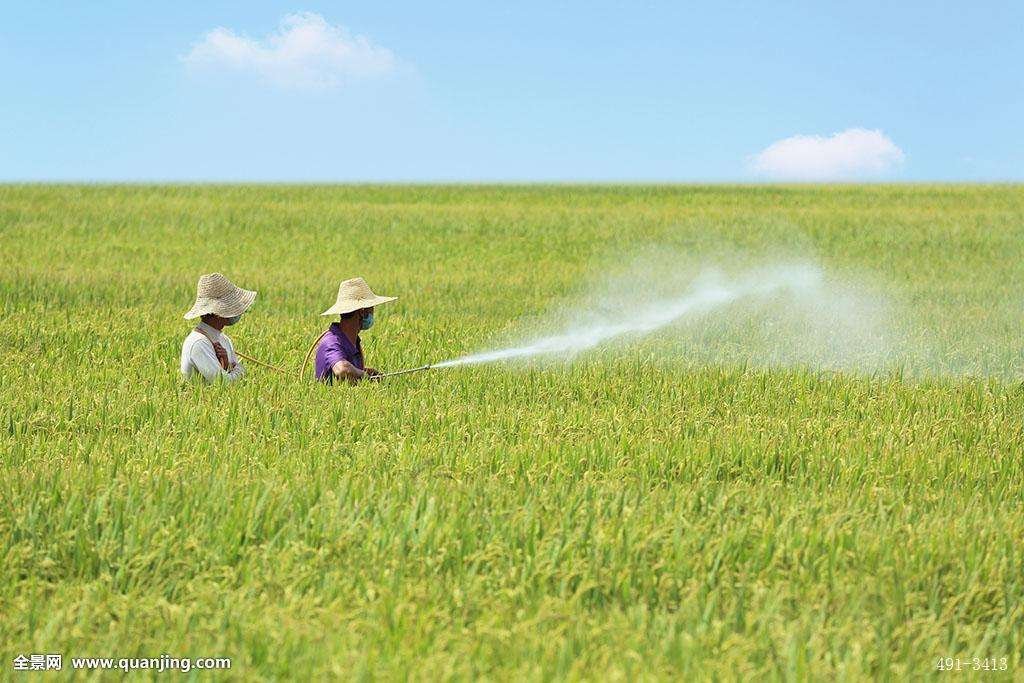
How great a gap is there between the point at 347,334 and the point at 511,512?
144 inches

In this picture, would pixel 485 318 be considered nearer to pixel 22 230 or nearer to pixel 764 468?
pixel 764 468

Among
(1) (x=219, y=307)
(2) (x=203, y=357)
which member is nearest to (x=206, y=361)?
(2) (x=203, y=357)

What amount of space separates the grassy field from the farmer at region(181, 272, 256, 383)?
0.33 meters

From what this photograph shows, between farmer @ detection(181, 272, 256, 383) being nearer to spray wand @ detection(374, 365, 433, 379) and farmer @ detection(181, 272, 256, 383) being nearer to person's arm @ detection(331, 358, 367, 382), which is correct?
person's arm @ detection(331, 358, 367, 382)

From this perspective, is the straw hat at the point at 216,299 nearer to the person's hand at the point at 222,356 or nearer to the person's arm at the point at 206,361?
the person's arm at the point at 206,361

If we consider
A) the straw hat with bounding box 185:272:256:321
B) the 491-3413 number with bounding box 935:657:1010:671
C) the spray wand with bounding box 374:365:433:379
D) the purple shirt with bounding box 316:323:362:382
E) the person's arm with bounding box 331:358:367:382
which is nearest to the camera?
the 491-3413 number with bounding box 935:657:1010:671

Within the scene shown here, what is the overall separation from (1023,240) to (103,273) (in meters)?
21.4

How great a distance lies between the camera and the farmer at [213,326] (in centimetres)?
834

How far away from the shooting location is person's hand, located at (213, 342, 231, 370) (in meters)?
8.73

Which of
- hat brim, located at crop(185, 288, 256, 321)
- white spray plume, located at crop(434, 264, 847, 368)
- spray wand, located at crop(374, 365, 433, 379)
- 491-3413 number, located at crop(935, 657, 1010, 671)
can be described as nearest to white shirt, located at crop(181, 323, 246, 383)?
hat brim, located at crop(185, 288, 256, 321)

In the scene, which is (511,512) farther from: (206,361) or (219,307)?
(206,361)

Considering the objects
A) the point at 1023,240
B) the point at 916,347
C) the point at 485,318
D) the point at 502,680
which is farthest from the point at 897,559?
the point at 1023,240

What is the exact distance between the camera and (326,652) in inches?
154

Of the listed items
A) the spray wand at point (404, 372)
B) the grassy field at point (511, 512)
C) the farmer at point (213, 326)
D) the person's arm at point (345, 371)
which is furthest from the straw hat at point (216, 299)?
the spray wand at point (404, 372)
